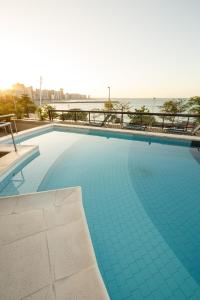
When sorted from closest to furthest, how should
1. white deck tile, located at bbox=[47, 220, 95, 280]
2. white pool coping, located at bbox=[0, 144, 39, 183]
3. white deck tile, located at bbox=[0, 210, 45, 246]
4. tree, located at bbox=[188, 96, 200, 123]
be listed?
white deck tile, located at bbox=[47, 220, 95, 280]
white deck tile, located at bbox=[0, 210, 45, 246]
white pool coping, located at bbox=[0, 144, 39, 183]
tree, located at bbox=[188, 96, 200, 123]

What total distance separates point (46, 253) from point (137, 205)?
196 centimetres

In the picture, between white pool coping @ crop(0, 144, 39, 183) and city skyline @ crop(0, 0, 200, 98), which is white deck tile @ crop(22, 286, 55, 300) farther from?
city skyline @ crop(0, 0, 200, 98)

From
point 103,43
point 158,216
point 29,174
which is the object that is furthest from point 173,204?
point 103,43

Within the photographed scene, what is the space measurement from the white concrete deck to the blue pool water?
0.56 meters

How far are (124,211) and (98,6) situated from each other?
329 inches

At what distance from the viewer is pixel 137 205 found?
319 cm

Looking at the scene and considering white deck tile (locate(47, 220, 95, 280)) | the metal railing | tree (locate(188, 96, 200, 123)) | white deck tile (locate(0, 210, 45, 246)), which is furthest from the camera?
tree (locate(188, 96, 200, 123))

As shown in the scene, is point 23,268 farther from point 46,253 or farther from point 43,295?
point 43,295

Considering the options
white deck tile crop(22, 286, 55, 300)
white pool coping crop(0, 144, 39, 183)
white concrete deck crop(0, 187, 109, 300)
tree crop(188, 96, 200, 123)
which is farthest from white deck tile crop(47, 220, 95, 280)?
tree crop(188, 96, 200, 123)

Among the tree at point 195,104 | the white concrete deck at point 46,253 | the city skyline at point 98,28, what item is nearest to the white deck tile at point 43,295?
the white concrete deck at point 46,253

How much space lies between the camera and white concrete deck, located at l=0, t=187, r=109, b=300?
139 cm

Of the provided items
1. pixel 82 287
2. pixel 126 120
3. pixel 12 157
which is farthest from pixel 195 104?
pixel 82 287

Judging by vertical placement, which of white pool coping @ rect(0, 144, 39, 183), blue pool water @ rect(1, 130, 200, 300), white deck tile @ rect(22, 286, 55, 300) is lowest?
blue pool water @ rect(1, 130, 200, 300)

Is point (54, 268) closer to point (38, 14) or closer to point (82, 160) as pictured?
point (82, 160)
